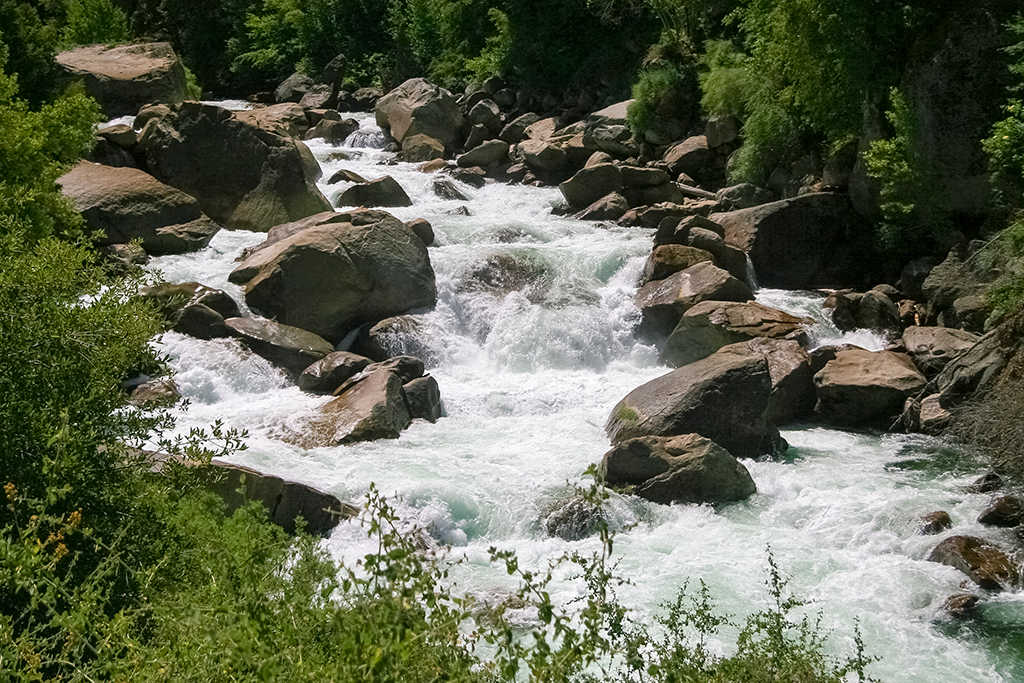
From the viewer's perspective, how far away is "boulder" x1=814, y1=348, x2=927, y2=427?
13.5m

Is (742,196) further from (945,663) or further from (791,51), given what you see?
(945,663)

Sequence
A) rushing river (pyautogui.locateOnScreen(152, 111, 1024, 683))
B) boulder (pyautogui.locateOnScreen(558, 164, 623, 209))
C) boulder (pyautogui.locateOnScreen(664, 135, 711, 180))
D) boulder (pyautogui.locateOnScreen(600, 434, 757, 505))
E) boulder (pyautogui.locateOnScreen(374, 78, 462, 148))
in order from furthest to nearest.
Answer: boulder (pyautogui.locateOnScreen(374, 78, 462, 148)) < boulder (pyautogui.locateOnScreen(664, 135, 711, 180)) < boulder (pyautogui.locateOnScreen(558, 164, 623, 209)) < boulder (pyautogui.locateOnScreen(600, 434, 757, 505)) < rushing river (pyautogui.locateOnScreen(152, 111, 1024, 683))

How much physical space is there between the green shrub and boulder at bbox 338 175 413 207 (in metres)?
16.9

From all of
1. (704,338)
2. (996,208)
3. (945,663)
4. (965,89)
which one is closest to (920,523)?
(945,663)

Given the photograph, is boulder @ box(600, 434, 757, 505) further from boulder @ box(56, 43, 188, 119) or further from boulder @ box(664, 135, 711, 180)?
boulder @ box(56, 43, 188, 119)

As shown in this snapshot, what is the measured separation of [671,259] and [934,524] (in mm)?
8001

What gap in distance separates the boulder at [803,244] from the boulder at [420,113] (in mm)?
11862

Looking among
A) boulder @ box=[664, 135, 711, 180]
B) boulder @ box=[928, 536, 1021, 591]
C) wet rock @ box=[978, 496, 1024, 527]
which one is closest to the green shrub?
boulder @ box=[664, 135, 711, 180]

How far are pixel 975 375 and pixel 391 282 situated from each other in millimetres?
9160

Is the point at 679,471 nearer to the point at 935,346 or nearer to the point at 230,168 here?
the point at 935,346

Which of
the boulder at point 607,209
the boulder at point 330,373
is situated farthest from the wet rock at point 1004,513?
the boulder at point 607,209

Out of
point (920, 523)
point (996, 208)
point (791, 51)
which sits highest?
point (791, 51)

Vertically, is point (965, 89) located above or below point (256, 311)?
above

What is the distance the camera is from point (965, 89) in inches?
628
